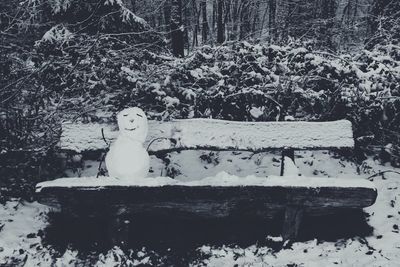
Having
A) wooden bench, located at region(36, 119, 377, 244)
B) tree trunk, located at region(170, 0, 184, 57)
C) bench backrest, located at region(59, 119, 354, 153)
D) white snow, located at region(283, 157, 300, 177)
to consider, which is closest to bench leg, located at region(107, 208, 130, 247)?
wooden bench, located at region(36, 119, 377, 244)

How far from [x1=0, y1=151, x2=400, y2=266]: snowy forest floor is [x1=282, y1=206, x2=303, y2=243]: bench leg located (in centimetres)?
10

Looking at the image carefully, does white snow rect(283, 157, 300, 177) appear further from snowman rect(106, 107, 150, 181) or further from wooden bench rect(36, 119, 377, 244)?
snowman rect(106, 107, 150, 181)

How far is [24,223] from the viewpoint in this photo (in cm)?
388

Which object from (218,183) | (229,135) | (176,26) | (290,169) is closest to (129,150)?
(218,183)

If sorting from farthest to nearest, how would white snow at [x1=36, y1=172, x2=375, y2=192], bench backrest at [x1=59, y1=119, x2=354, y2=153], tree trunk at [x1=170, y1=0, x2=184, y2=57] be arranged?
tree trunk at [x1=170, y1=0, x2=184, y2=57] < bench backrest at [x1=59, y1=119, x2=354, y2=153] < white snow at [x1=36, y1=172, x2=375, y2=192]

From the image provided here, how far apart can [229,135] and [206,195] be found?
3.17 feet

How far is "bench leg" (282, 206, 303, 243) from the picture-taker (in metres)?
3.30

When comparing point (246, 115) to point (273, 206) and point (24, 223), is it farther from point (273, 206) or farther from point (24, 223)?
point (24, 223)

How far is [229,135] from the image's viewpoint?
3967mm

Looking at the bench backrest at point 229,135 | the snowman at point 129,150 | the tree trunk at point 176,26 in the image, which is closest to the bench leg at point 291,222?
the bench backrest at point 229,135

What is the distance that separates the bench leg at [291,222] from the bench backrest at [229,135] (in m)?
0.84

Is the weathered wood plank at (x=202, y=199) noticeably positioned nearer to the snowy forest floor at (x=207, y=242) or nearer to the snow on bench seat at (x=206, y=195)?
the snow on bench seat at (x=206, y=195)

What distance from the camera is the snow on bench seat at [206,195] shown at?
3.15 m

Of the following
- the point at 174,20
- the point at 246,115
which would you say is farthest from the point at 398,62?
the point at 174,20
